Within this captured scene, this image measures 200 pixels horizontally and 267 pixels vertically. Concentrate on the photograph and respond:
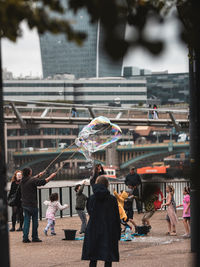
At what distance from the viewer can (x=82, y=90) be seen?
152875mm

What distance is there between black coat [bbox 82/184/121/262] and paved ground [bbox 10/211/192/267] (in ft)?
5.37

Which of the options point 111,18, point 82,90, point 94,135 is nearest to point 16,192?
point 94,135

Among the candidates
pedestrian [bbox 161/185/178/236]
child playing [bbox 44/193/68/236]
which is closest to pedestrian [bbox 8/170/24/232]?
child playing [bbox 44/193/68/236]

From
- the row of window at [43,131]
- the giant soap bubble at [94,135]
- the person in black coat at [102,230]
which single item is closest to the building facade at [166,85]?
the row of window at [43,131]

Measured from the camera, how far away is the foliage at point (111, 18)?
8.43 ft

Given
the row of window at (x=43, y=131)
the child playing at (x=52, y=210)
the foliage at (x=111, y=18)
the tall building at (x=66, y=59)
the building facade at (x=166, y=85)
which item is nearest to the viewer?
the foliage at (x=111, y=18)

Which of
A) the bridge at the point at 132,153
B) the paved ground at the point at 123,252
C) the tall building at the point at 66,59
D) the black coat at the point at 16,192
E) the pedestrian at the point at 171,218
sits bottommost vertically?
the bridge at the point at 132,153

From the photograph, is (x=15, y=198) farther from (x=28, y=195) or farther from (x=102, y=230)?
(x=102, y=230)

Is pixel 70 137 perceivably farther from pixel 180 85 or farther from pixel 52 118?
pixel 52 118

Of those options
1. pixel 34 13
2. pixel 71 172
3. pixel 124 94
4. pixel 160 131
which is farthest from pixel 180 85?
pixel 34 13

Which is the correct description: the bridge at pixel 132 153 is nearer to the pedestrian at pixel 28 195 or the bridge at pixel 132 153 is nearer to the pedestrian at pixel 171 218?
the pedestrian at pixel 171 218

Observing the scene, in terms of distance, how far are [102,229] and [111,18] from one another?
507 centimetres

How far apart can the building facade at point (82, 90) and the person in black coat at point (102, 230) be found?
13989cm

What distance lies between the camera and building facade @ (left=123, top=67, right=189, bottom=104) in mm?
161325
